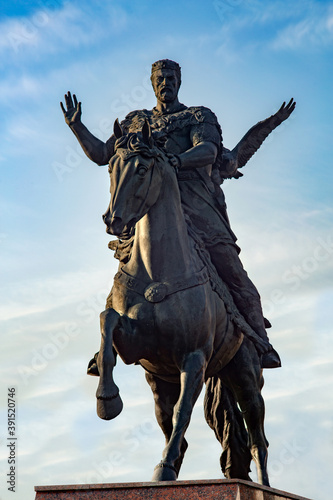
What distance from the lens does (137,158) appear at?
361 inches

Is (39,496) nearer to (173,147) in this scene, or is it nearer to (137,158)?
(137,158)

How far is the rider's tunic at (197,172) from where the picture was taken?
35.1ft

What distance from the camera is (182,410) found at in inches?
352

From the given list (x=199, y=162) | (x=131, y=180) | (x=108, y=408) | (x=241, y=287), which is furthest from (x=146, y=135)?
(x=108, y=408)

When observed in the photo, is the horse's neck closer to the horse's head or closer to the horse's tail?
the horse's head

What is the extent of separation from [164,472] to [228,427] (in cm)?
268

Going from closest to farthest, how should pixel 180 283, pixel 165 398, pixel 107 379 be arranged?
pixel 107 379 < pixel 180 283 < pixel 165 398

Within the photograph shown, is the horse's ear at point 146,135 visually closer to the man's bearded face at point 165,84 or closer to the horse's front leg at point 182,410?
the man's bearded face at point 165,84

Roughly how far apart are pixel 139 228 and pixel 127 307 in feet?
2.93

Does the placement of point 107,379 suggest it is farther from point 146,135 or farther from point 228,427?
point 228,427

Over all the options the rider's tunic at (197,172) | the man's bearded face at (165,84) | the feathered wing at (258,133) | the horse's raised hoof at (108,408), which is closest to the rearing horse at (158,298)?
the horse's raised hoof at (108,408)

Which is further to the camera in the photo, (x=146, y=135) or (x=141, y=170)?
(x=146, y=135)

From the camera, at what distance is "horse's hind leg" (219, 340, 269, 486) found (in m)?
10.6

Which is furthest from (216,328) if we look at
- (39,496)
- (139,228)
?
(39,496)
